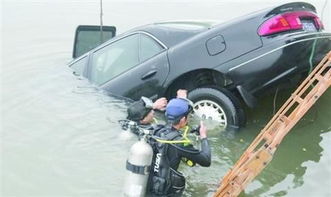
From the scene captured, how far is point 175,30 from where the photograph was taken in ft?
24.0

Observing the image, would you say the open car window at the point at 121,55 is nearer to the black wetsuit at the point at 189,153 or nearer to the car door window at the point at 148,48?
the car door window at the point at 148,48

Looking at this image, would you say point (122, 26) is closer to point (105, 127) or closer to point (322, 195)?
point (105, 127)

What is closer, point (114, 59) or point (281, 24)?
point (281, 24)

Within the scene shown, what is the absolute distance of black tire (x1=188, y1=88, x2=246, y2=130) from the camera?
6.72 metres

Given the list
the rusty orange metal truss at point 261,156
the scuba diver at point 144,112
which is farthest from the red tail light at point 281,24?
the scuba diver at point 144,112

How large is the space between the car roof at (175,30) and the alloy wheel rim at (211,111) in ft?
3.08

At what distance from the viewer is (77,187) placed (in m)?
5.91

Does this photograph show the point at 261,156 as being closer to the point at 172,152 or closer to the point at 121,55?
the point at 172,152

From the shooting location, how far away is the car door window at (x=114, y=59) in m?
7.64

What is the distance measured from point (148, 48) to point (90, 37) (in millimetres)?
1898

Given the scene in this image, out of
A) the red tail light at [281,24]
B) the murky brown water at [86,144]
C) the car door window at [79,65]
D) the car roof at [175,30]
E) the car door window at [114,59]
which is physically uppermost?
the red tail light at [281,24]

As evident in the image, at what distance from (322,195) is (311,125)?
1563 millimetres

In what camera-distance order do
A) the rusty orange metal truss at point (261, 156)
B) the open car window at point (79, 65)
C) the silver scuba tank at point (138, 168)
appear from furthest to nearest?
the open car window at point (79, 65)
the rusty orange metal truss at point (261, 156)
the silver scuba tank at point (138, 168)

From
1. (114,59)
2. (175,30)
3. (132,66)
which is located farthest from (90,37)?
(175,30)
